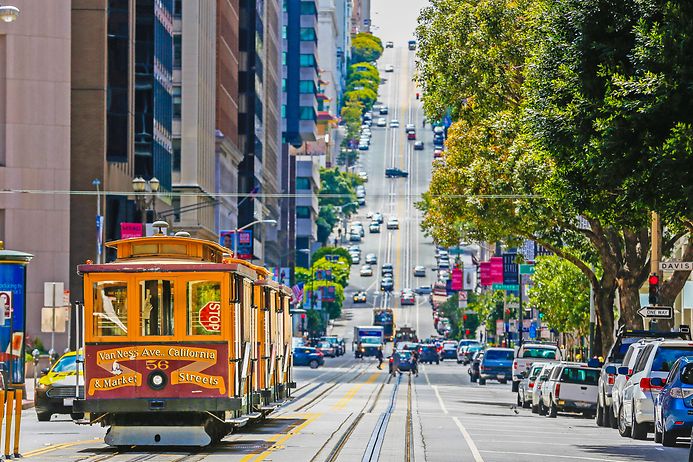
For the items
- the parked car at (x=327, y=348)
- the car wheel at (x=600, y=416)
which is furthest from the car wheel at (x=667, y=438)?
the parked car at (x=327, y=348)

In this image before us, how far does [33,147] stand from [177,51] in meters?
27.3

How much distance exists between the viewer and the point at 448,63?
4819 centimetres

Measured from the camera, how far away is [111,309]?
25.7 meters

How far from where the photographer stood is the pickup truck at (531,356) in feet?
204

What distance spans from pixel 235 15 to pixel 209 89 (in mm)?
17730

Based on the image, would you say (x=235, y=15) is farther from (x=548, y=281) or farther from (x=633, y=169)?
(x=633, y=169)

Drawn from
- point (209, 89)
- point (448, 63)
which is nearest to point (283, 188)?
point (209, 89)

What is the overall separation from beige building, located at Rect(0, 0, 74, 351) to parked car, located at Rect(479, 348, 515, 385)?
20624 mm

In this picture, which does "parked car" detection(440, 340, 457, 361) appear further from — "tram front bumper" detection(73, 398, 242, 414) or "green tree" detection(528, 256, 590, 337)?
"tram front bumper" detection(73, 398, 242, 414)

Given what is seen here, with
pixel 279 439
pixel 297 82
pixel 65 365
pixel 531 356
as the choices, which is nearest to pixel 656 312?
pixel 279 439

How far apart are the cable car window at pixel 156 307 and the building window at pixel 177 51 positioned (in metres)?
70.3

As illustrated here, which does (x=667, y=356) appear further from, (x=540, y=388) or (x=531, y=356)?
(x=531, y=356)

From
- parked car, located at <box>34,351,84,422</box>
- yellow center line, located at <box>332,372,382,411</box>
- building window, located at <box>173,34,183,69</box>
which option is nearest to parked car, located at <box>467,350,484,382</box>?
yellow center line, located at <box>332,372,382,411</box>

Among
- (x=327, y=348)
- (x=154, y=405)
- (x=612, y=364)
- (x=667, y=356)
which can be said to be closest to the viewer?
(x=154, y=405)
